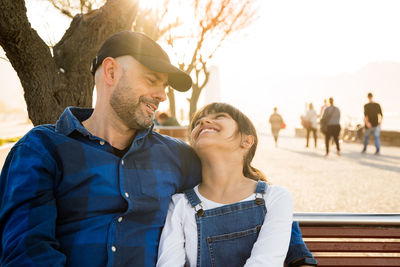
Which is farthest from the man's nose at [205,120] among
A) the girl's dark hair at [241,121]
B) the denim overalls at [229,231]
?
the denim overalls at [229,231]

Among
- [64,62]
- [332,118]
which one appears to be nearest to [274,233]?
[64,62]

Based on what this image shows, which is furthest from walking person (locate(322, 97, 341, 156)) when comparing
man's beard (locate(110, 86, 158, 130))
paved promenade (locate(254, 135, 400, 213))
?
man's beard (locate(110, 86, 158, 130))

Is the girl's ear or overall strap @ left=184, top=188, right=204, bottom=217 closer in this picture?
Answer: overall strap @ left=184, top=188, right=204, bottom=217

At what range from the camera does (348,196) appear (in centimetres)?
629

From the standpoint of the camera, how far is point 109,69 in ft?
6.83

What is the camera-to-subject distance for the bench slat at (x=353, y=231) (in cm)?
219

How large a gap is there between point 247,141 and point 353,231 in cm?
93

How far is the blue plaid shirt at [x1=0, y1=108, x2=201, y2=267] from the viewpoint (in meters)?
1.54

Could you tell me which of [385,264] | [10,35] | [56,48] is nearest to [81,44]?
[56,48]

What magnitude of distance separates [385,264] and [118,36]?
88.6 inches

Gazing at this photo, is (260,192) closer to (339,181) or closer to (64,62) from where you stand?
(64,62)

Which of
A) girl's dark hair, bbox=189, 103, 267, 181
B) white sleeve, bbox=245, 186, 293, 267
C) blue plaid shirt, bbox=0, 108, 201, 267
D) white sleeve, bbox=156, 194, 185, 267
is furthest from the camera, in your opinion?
girl's dark hair, bbox=189, 103, 267, 181

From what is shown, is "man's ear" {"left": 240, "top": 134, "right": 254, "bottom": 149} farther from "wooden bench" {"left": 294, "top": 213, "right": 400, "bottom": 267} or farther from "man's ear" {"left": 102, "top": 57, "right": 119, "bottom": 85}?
"man's ear" {"left": 102, "top": 57, "right": 119, "bottom": 85}

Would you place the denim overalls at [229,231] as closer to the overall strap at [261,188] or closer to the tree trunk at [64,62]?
the overall strap at [261,188]
